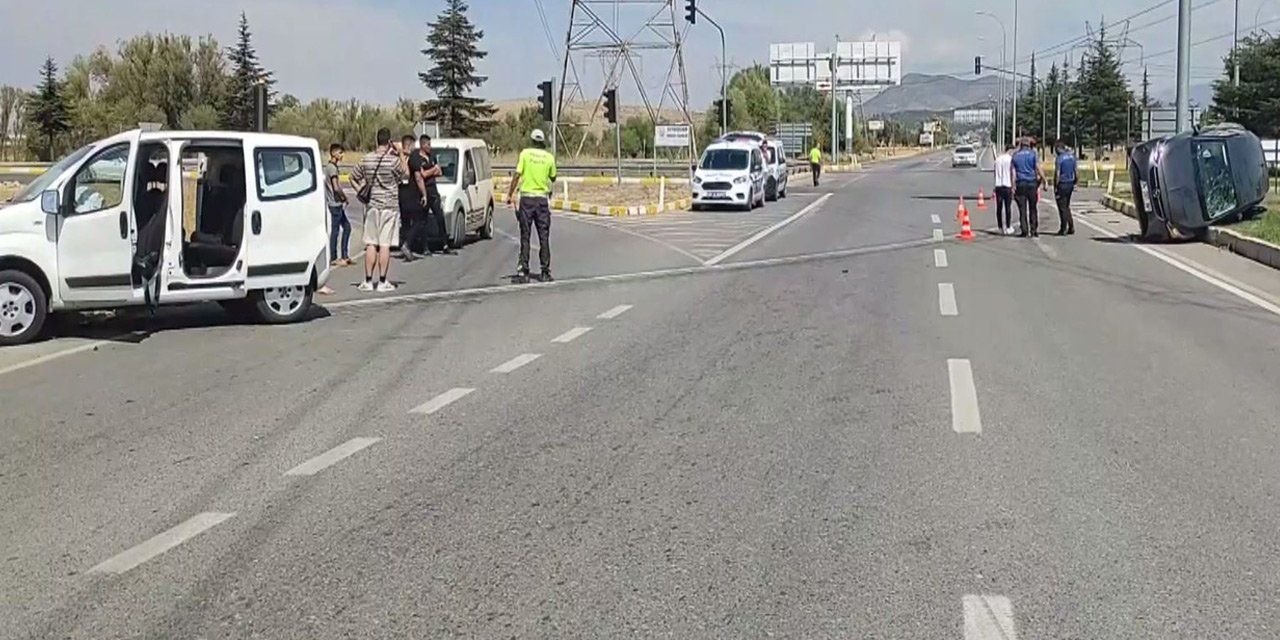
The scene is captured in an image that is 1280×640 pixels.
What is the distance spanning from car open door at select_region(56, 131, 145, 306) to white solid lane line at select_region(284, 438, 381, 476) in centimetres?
544

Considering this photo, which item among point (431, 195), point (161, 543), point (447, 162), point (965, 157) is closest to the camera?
point (161, 543)

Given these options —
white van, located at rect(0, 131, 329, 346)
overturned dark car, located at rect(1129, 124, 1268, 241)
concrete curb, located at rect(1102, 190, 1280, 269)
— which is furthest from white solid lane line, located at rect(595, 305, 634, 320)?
overturned dark car, located at rect(1129, 124, 1268, 241)

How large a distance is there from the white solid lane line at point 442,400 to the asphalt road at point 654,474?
4cm

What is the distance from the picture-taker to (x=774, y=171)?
40438mm

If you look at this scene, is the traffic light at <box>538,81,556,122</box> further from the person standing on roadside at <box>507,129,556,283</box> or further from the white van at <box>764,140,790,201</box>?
the person standing on roadside at <box>507,129,556,283</box>

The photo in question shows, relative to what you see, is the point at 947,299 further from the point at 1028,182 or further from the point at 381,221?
the point at 1028,182

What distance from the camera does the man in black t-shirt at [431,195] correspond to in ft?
65.8

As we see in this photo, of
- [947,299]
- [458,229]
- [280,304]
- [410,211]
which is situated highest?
[410,211]

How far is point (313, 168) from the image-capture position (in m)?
13.4

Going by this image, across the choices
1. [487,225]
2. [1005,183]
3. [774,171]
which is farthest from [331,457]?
[774,171]

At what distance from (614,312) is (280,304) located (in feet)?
10.8

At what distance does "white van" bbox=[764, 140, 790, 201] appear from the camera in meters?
39.6

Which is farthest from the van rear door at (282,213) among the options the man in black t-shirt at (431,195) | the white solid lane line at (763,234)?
the white solid lane line at (763,234)

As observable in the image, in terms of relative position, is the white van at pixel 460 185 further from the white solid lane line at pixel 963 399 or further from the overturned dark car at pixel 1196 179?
the white solid lane line at pixel 963 399
